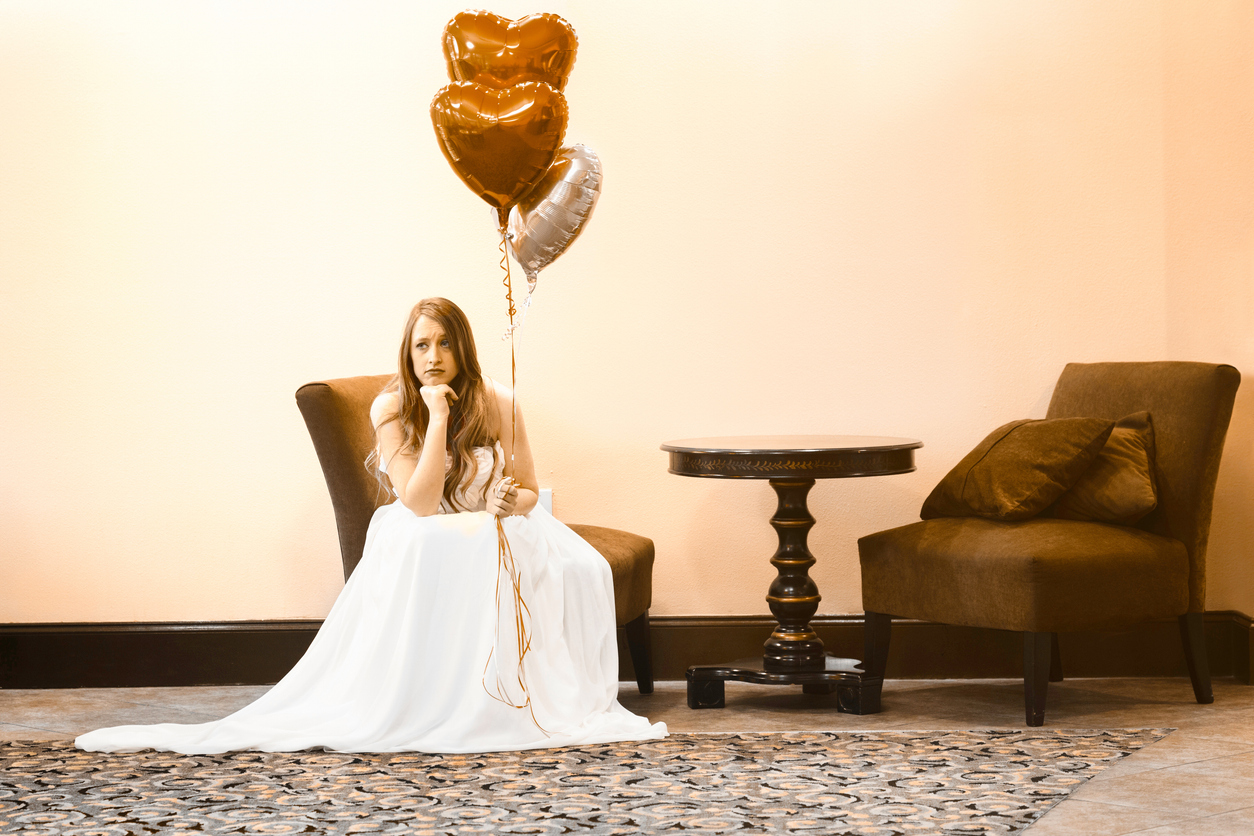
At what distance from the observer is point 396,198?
3.97 m

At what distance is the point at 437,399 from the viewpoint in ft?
10.2

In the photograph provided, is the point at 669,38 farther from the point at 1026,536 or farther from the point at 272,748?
the point at 272,748

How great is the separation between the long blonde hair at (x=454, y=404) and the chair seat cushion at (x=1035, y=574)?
49.9 inches

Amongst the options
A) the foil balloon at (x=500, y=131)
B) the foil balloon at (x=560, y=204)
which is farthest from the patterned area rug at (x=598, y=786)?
the foil balloon at (x=500, y=131)

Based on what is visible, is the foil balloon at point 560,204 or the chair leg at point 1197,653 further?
the chair leg at point 1197,653

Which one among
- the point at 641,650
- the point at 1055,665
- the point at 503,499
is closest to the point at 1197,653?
the point at 1055,665

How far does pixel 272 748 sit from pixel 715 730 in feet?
3.75

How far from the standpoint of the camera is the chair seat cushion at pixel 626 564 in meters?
3.36

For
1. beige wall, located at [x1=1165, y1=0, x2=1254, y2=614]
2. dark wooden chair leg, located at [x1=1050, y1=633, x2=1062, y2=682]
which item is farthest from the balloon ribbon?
Answer: beige wall, located at [x1=1165, y1=0, x2=1254, y2=614]

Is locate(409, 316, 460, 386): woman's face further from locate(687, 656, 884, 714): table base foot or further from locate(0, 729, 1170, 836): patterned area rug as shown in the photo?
locate(687, 656, 884, 714): table base foot

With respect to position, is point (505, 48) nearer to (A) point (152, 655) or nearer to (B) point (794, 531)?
(B) point (794, 531)

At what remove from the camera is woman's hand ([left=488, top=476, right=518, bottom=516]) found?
10.1 ft

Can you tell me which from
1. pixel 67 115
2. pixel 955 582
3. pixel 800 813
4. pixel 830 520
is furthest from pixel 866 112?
pixel 67 115

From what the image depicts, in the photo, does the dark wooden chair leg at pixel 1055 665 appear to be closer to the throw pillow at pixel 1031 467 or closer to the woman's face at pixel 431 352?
the throw pillow at pixel 1031 467
